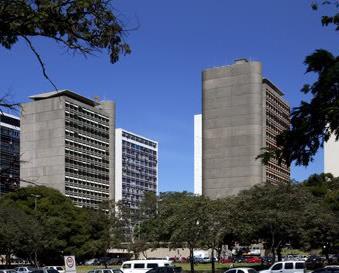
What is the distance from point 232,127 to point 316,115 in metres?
157

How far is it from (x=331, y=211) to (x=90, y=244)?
29454 millimetres

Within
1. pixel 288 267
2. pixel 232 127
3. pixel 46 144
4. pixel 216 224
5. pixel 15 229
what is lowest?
pixel 288 267

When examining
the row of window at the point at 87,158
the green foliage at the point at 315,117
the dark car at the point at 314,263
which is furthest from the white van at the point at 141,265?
the row of window at the point at 87,158

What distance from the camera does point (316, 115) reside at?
29.9 ft

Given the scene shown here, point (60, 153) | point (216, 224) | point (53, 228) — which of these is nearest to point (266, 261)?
point (53, 228)

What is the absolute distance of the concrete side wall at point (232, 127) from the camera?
161750 millimetres

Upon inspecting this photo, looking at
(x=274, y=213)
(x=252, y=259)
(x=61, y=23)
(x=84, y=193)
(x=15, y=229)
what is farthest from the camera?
(x=84, y=193)

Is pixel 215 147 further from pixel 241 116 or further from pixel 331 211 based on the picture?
pixel 331 211

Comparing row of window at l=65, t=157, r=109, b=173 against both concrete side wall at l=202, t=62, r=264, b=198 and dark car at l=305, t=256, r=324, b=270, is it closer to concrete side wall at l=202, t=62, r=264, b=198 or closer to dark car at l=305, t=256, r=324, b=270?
concrete side wall at l=202, t=62, r=264, b=198

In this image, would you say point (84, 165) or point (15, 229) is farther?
point (84, 165)

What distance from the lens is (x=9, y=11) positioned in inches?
257

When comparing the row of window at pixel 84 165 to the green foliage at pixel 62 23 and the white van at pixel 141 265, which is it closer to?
the white van at pixel 141 265

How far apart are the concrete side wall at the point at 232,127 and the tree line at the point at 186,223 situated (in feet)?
215

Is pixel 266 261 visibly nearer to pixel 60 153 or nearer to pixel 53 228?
pixel 53 228
